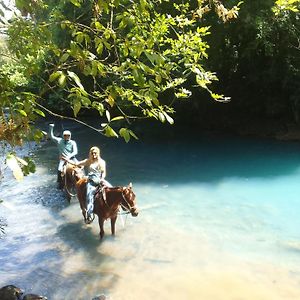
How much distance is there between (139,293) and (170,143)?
1312 centimetres

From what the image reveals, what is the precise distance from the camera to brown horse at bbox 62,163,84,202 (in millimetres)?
11445

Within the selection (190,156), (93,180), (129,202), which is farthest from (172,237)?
(190,156)

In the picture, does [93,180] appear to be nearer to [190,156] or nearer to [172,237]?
[172,237]

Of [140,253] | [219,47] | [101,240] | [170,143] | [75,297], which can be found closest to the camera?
[75,297]

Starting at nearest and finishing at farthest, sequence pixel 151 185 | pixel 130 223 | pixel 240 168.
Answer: pixel 130 223 < pixel 151 185 < pixel 240 168

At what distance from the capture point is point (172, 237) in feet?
31.3

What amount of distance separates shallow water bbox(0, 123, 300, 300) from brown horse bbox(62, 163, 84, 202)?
0.43 m

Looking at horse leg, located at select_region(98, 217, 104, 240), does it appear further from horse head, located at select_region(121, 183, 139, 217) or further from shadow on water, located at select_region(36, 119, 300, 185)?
shadow on water, located at select_region(36, 119, 300, 185)

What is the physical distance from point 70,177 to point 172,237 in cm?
366

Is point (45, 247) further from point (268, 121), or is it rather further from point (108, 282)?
point (268, 121)

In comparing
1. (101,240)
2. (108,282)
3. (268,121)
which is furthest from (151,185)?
(268,121)

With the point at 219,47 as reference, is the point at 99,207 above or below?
below

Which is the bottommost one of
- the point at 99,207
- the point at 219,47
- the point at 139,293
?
the point at 139,293

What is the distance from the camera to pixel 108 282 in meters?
7.66
